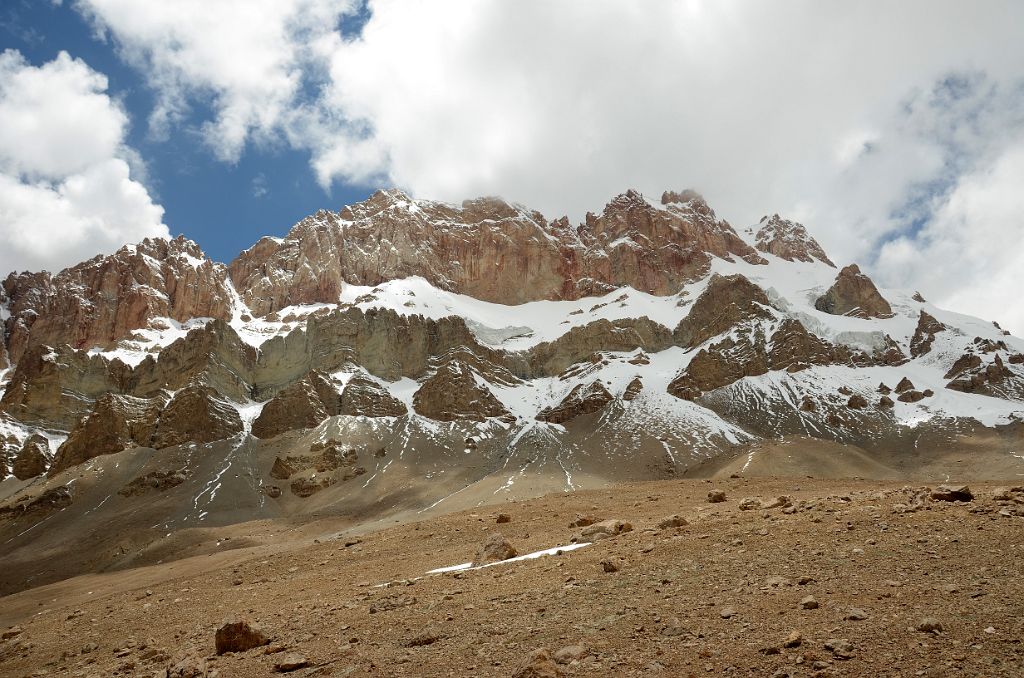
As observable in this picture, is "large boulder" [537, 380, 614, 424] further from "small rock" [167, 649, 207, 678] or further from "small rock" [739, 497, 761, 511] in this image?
"small rock" [167, 649, 207, 678]

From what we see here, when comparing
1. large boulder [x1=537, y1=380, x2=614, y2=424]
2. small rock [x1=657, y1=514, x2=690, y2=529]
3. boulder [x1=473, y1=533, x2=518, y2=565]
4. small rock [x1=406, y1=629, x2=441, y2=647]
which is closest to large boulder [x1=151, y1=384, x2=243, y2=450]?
large boulder [x1=537, y1=380, x2=614, y2=424]

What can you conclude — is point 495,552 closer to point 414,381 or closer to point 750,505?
point 750,505

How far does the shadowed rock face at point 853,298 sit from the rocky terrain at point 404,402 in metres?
0.59

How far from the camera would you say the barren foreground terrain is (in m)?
10.4

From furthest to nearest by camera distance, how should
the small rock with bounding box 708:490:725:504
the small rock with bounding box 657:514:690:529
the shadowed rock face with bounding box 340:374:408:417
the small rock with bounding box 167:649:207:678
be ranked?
the shadowed rock face with bounding box 340:374:408:417 → the small rock with bounding box 708:490:725:504 → the small rock with bounding box 657:514:690:529 → the small rock with bounding box 167:649:207:678

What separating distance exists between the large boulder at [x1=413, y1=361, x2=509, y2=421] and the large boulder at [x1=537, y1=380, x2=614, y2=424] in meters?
10.1

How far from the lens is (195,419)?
Result: 125 m

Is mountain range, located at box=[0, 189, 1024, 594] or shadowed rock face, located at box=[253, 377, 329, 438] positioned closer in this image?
mountain range, located at box=[0, 189, 1024, 594]

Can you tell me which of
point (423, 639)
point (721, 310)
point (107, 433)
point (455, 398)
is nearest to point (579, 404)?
point (455, 398)

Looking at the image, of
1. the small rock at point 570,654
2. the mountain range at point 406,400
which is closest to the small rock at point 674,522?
the small rock at point 570,654

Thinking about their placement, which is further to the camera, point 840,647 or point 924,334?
point 924,334

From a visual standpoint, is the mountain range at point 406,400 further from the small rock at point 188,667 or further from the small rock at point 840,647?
the small rock at point 840,647

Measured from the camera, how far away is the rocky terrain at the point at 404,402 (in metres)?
93.3

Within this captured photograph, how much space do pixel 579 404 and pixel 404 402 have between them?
125ft
